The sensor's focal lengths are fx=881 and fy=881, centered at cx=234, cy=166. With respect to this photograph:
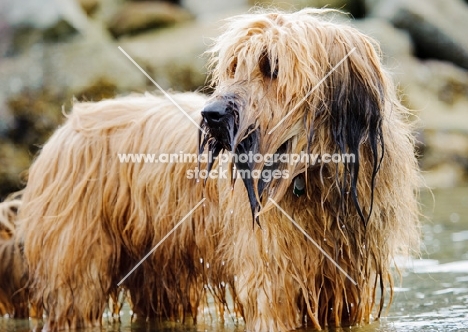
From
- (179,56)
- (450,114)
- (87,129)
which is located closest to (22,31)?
(179,56)

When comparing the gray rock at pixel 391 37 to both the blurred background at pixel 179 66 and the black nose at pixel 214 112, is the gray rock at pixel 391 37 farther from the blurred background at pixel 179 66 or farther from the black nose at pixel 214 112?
the black nose at pixel 214 112

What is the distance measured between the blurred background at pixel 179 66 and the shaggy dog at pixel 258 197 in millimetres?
1701

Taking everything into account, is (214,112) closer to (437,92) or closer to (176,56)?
(176,56)

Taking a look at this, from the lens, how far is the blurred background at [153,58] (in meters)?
11.9

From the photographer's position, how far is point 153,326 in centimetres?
580

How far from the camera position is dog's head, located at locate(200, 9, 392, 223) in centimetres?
441

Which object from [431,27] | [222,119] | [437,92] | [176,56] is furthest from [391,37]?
[222,119]

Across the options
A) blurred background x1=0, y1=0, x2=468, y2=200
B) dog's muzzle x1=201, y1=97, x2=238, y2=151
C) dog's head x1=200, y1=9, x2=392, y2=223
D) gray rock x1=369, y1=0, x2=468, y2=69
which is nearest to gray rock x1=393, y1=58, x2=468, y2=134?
blurred background x1=0, y1=0, x2=468, y2=200

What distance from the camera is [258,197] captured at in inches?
177

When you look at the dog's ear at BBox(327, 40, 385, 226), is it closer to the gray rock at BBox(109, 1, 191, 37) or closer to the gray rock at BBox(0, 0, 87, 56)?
the gray rock at BBox(0, 0, 87, 56)

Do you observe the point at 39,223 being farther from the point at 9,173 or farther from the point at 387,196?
the point at 9,173

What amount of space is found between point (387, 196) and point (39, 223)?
2347mm

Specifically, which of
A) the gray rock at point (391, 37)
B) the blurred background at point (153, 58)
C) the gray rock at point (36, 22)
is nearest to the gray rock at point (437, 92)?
the blurred background at point (153, 58)

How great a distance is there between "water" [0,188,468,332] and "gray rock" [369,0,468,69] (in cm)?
903
